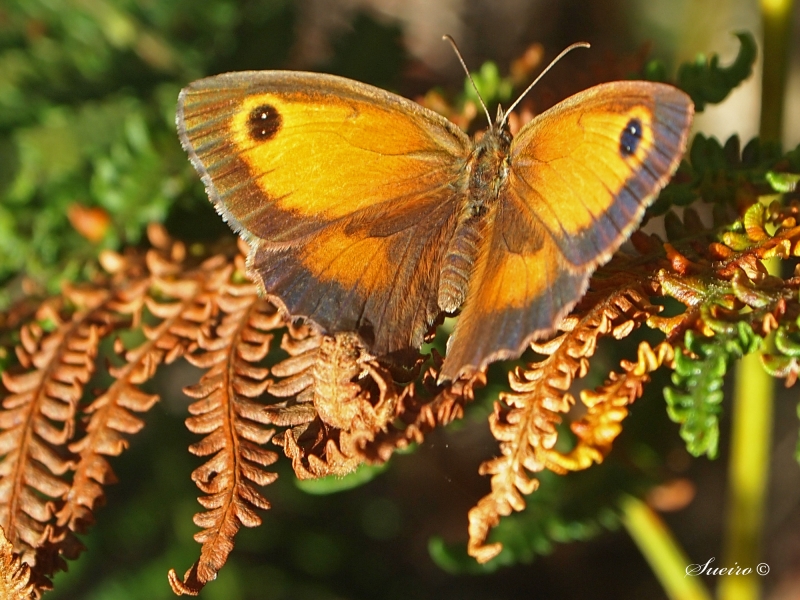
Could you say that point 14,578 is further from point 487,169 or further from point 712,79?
point 712,79

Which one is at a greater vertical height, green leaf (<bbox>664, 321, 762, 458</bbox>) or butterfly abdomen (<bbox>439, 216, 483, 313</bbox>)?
butterfly abdomen (<bbox>439, 216, 483, 313</bbox>)

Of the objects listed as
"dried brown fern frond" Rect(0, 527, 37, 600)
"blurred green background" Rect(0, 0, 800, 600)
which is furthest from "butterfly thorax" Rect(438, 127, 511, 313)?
"dried brown fern frond" Rect(0, 527, 37, 600)

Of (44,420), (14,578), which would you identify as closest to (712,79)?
(44,420)

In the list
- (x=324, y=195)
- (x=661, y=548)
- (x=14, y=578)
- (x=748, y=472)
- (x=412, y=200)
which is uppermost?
(x=412, y=200)

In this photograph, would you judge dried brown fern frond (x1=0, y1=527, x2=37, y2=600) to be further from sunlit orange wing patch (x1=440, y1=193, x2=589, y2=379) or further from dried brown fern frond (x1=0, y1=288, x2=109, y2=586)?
sunlit orange wing patch (x1=440, y1=193, x2=589, y2=379)

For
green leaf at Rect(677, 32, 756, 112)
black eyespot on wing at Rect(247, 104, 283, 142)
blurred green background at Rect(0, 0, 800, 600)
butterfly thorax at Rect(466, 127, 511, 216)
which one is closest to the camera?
black eyespot on wing at Rect(247, 104, 283, 142)

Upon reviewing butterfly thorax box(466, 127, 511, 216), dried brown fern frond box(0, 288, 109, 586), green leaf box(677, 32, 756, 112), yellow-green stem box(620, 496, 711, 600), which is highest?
green leaf box(677, 32, 756, 112)
